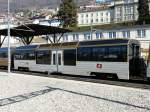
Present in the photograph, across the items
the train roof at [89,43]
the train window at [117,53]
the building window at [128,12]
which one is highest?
the building window at [128,12]

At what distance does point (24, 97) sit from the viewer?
16.7 meters

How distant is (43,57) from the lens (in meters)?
33.2

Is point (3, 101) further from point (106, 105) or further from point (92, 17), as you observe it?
point (92, 17)

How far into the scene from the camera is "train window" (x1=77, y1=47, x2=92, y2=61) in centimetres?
2709

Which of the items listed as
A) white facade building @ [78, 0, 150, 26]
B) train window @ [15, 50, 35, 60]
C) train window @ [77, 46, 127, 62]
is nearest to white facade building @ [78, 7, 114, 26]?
white facade building @ [78, 0, 150, 26]

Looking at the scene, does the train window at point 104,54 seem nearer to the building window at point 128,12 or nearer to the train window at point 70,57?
the train window at point 70,57

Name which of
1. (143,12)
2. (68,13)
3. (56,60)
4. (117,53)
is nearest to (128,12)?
(68,13)

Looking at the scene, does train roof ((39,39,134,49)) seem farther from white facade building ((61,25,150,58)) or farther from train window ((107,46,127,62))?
white facade building ((61,25,150,58))

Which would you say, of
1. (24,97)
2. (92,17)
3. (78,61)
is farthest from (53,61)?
(92,17)

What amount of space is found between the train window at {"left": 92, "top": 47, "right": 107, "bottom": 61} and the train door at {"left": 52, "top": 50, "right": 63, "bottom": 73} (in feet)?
16.0

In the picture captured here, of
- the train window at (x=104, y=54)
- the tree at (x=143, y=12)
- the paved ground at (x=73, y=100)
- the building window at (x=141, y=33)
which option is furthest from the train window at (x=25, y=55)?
the tree at (x=143, y=12)

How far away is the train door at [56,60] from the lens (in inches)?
1214

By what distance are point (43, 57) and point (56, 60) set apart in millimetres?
2436

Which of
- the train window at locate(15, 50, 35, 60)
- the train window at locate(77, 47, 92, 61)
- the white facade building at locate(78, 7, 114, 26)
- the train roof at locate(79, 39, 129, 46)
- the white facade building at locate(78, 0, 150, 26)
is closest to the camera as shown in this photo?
the train roof at locate(79, 39, 129, 46)
